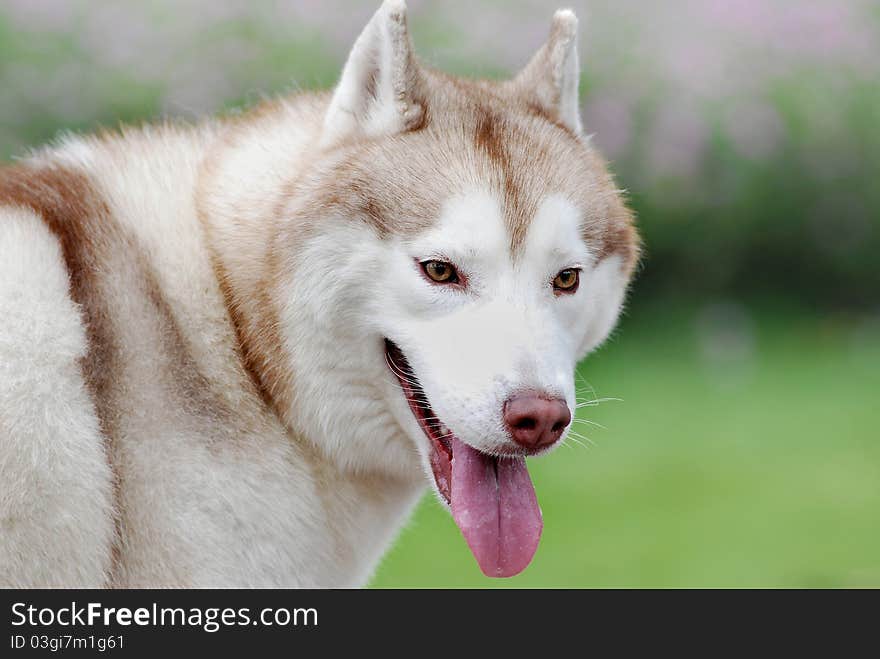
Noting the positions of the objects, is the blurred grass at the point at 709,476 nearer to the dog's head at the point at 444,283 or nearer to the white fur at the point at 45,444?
the dog's head at the point at 444,283

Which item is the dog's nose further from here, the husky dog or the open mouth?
the open mouth

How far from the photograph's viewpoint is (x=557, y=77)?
3.66 m

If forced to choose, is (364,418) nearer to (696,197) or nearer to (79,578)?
(79,578)

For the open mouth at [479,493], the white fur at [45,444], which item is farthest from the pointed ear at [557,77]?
the white fur at [45,444]

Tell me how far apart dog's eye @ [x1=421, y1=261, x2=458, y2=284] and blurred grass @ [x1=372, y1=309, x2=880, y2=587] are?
10.3 feet

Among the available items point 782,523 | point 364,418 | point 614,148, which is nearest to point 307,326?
point 364,418

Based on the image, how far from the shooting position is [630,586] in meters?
6.01

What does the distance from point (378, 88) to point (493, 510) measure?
3.88 ft

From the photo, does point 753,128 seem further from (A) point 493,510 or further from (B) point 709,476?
(A) point 493,510

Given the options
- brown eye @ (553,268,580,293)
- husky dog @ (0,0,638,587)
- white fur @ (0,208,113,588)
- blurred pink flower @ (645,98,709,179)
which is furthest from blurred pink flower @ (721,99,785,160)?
white fur @ (0,208,113,588)

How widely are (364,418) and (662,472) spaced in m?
4.28

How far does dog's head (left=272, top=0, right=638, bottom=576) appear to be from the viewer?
3078 millimetres

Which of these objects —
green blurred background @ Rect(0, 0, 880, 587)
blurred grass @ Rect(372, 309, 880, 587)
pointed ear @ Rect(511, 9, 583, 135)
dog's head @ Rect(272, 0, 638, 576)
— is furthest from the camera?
green blurred background @ Rect(0, 0, 880, 587)

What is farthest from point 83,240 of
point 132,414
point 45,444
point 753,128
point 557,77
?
point 753,128
